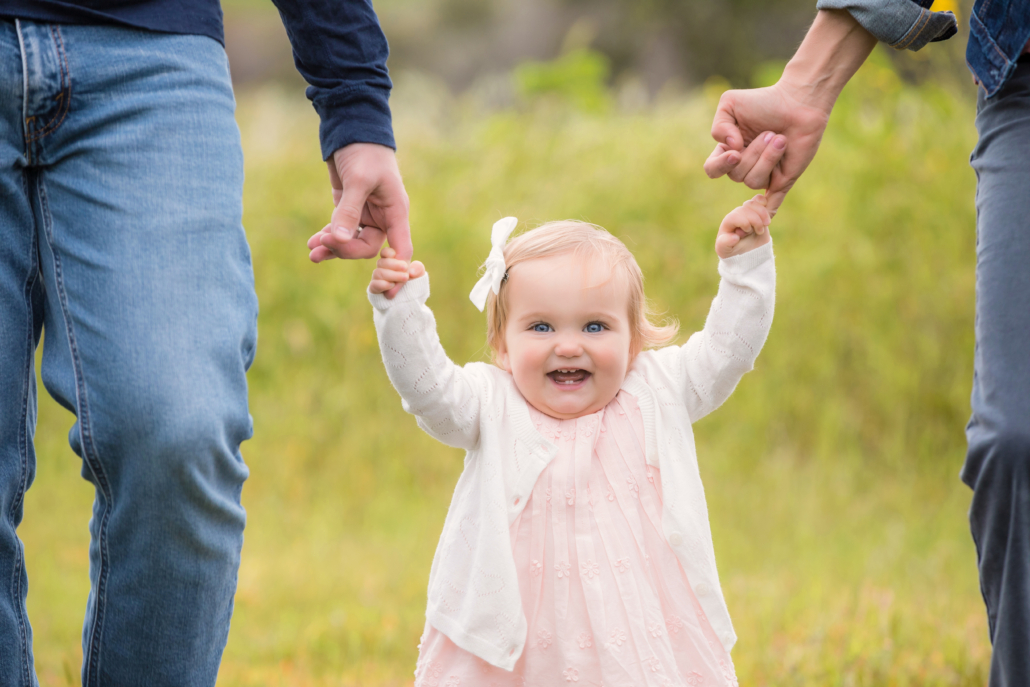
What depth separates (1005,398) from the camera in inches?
73.8

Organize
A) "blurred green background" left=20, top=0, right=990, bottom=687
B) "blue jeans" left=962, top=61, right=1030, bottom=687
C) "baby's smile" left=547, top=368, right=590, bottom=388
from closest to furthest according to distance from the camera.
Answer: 1. "blue jeans" left=962, top=61, right=1030, bottom=687
2. "baby's smile" left=547, top=368, right=590, bottom=388
3. "blurred green background" left=20, top=0, right=990, bottom=687

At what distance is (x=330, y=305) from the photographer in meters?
5.68

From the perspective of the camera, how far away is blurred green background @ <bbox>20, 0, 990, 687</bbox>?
3.51 m

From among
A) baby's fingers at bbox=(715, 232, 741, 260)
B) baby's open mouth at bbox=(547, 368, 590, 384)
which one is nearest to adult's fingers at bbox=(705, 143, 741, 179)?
baby's fingers at bbox=(715, 232, 741, 260)

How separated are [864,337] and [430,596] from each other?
3714 mm

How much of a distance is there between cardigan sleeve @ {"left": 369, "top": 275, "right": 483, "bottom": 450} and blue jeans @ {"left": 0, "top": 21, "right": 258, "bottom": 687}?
13.7 inches

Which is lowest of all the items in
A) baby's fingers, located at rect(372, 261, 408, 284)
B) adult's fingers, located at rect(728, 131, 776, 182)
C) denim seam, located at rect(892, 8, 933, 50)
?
baby's fingers, located at rect(372, 261, 408, 284)

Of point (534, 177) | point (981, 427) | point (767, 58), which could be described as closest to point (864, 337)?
point (534, 177)

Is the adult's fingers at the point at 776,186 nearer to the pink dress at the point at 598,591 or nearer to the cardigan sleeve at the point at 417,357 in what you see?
the pink dress at the point at 598,591

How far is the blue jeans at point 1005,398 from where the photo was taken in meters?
1.86

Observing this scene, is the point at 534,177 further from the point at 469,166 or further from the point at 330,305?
the point at 330,305

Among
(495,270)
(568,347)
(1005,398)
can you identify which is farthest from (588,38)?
(1005,398)

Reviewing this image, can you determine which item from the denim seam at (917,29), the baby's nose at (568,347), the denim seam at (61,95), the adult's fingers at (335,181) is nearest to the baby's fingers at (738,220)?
the baby's nose at (568,347)

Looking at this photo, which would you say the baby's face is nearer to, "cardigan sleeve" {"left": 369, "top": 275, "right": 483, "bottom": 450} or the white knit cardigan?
the white knit cardigan
